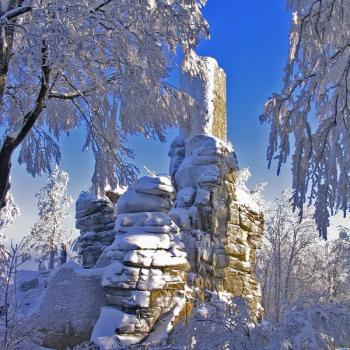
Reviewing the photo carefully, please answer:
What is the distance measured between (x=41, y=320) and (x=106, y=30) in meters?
7.18

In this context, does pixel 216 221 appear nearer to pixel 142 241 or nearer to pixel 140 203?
pixel 140 203

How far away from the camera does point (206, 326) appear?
464 centimetres

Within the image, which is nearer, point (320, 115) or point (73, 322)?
point (320, 115)

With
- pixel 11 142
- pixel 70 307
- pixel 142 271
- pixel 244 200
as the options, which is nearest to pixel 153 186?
pixel 142 271

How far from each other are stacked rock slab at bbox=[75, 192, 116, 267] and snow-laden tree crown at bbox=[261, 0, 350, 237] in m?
11.7

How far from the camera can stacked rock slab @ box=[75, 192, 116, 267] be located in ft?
50.7

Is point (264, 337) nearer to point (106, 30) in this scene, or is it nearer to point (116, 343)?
point (106, 30)

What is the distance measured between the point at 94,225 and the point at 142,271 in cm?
664

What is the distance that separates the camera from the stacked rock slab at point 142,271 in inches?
346

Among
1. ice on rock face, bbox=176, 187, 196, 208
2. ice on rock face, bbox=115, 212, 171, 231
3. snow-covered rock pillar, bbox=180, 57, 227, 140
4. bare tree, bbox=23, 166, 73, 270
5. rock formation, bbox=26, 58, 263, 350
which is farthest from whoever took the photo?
bare tree, bbox=23, 166, 73, 270

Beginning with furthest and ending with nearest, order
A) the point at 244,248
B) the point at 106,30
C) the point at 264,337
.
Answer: the point at 244,248 → the point at 106,30 → the point at 264,337

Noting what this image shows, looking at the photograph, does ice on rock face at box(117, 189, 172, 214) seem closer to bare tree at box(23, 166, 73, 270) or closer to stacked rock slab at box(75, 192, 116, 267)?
stacked rock slab at box(75, 192, 116, 267)

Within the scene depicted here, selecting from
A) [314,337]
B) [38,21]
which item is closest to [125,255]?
[38,21]

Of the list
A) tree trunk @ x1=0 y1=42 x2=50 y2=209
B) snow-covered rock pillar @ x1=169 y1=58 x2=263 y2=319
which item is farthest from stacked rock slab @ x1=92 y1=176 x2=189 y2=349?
tree trunk @ x1=0 y1=42 x2=50 y2=209
